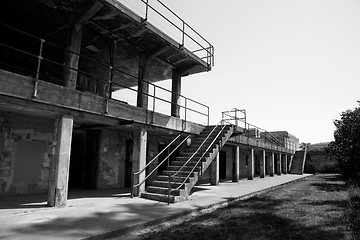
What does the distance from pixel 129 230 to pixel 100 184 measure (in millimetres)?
7060

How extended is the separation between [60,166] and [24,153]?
3277mm

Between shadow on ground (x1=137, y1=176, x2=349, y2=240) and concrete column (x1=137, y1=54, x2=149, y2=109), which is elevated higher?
concrete column (x1=137, y1=54, x2=149, y2=109)

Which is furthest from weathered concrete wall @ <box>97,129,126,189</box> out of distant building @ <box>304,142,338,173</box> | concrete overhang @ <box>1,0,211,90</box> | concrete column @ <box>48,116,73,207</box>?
distant building @ <box>304,142,338,173</box>

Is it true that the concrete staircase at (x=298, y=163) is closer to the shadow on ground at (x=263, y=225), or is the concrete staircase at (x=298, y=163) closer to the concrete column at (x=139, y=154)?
the shadow on ground at (x=263, y=225)

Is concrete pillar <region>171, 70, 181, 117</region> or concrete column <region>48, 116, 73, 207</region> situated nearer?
concrete column <region>48, 116, 73, 207</region>

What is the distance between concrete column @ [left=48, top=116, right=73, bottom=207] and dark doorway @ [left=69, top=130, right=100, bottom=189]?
4584 millimetres

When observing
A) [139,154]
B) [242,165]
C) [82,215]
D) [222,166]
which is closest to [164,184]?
[139,154]

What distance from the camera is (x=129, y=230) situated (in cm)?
576

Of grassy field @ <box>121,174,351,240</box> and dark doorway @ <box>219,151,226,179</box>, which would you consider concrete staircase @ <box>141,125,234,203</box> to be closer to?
grassy field @ <box>121,174,351,240</box>

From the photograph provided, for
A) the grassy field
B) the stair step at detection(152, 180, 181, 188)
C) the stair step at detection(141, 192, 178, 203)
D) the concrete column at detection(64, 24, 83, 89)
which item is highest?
the concrete column at detection(64, 24, 83, 89)

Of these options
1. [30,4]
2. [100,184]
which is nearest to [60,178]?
[100,184]

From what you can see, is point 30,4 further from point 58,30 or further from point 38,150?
point 38,150

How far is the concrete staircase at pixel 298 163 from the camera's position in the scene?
32344mm

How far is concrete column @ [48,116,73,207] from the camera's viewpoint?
24.5 ft
